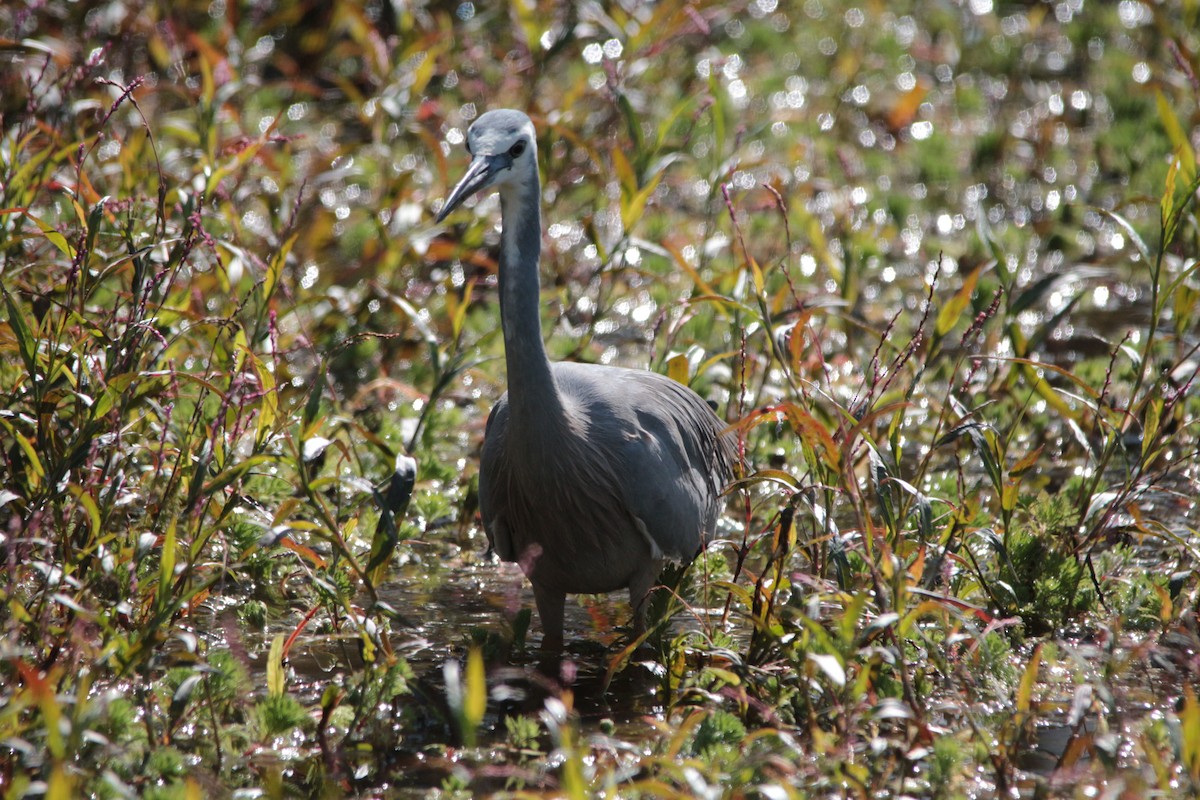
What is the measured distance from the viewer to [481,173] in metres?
3.65

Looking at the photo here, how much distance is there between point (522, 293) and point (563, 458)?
553mm

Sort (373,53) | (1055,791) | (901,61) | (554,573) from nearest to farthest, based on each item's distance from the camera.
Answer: (1055,791), (554,573), (373,53), (901,61)

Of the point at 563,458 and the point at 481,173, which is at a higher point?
the point at 481,173

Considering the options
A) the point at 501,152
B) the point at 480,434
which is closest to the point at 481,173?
the point at 501,152

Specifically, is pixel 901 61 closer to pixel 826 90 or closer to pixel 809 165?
pixel 826 90

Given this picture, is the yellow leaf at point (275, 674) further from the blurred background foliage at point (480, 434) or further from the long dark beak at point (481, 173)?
the long dark beak at point (481, 173)

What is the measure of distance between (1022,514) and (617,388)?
1.61 metres

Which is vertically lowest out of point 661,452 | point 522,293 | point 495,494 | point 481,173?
point 495,494

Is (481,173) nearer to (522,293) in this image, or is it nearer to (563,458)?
(522,293)

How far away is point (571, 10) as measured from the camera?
29.0 ft

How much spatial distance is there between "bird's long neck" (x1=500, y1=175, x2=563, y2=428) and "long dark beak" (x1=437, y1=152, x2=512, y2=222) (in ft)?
0.26

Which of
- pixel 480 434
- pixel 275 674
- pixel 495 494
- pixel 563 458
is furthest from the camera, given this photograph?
pixel 480 434

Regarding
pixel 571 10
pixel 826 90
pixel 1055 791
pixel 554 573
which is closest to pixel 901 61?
pixel 826 90

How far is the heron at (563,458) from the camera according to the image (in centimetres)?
374
